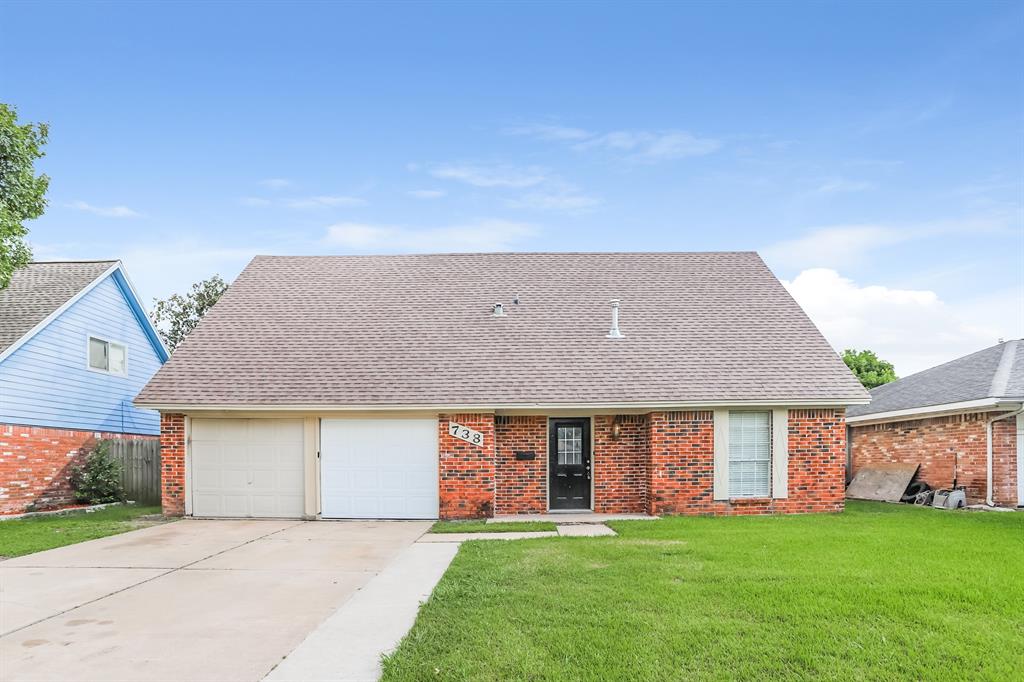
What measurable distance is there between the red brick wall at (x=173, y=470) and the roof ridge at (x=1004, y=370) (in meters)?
16.4

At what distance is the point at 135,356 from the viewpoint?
21.0 meters

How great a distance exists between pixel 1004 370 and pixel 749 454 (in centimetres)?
655

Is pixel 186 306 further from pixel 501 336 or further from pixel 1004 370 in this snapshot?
pixel 1004 370

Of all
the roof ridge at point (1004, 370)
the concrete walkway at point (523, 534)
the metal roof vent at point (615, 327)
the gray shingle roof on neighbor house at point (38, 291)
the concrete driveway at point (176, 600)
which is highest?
the gray shingle roof on neighbor house at point (38, 291)

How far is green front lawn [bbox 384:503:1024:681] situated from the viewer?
5.06 metres

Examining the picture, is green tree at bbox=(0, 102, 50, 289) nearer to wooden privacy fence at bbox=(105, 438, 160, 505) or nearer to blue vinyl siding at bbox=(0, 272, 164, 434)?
blue vinyl siding at bbox=(0, 272, 164, 434)

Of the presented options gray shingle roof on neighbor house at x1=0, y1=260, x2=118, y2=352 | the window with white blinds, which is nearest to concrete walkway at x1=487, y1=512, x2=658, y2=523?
the window with white blinds

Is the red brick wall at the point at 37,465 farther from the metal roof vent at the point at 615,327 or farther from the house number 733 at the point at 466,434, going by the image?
the metal roof vent at the point at 615,327

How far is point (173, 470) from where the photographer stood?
1497cm

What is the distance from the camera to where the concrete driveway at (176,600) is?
5.47m

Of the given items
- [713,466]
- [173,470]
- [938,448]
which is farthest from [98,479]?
[938,448]

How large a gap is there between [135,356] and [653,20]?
1655cm

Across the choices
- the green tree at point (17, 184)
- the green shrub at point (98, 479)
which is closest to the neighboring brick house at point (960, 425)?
the green shrub at point (98, 479)

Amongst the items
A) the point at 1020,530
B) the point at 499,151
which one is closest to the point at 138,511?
the point at 499,151
